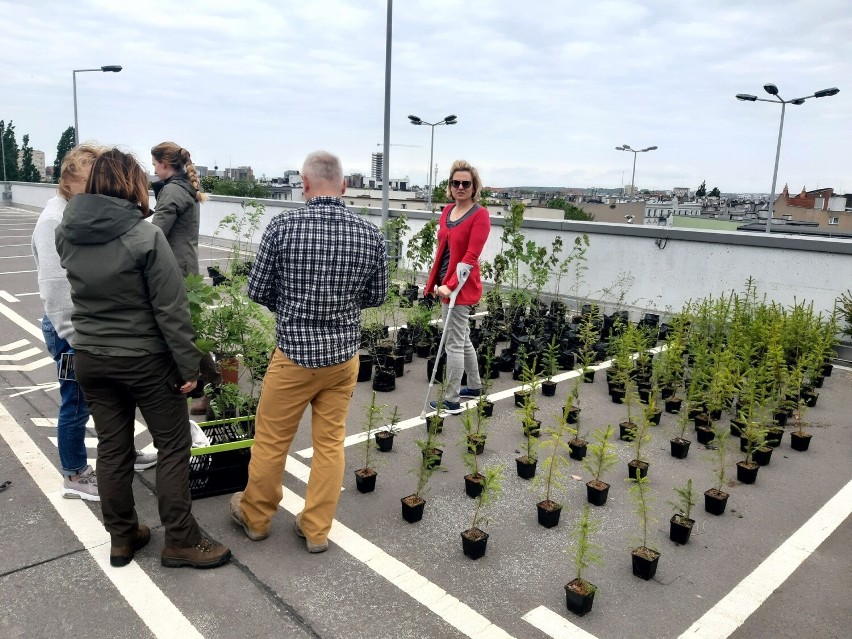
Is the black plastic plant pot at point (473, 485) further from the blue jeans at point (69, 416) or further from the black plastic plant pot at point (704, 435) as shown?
the blue jeans at point (69, 416)

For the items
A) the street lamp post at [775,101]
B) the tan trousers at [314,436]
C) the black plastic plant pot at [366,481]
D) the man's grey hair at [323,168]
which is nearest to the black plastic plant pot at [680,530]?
the black plastic plant pot at [366,481]

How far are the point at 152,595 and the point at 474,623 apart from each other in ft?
4.95

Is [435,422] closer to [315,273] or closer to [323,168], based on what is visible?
[315,273]

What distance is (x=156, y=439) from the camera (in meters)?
3.15

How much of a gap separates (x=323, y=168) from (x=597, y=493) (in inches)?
102

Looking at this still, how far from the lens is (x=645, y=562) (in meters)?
3.25

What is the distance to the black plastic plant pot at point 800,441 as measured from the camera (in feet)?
16.5

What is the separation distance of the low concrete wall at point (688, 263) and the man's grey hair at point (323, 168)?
6.61 metres

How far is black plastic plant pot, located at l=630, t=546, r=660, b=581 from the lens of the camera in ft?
10.7

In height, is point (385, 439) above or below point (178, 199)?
below

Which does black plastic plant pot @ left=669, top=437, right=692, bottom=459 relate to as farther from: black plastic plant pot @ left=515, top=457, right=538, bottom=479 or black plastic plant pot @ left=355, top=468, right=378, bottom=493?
black plastic plant pot @ left=355, top=468, right=378, bottom=493

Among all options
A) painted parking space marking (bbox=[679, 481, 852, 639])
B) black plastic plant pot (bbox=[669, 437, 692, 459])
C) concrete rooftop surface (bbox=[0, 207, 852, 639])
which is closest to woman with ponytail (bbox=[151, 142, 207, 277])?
concrete rooftop surface (bbox=[0, 207, 852, 639])

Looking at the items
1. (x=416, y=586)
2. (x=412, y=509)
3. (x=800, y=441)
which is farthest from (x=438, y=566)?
(x=800, y=441)

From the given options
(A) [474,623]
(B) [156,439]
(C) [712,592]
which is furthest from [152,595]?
(C) [712,592]
